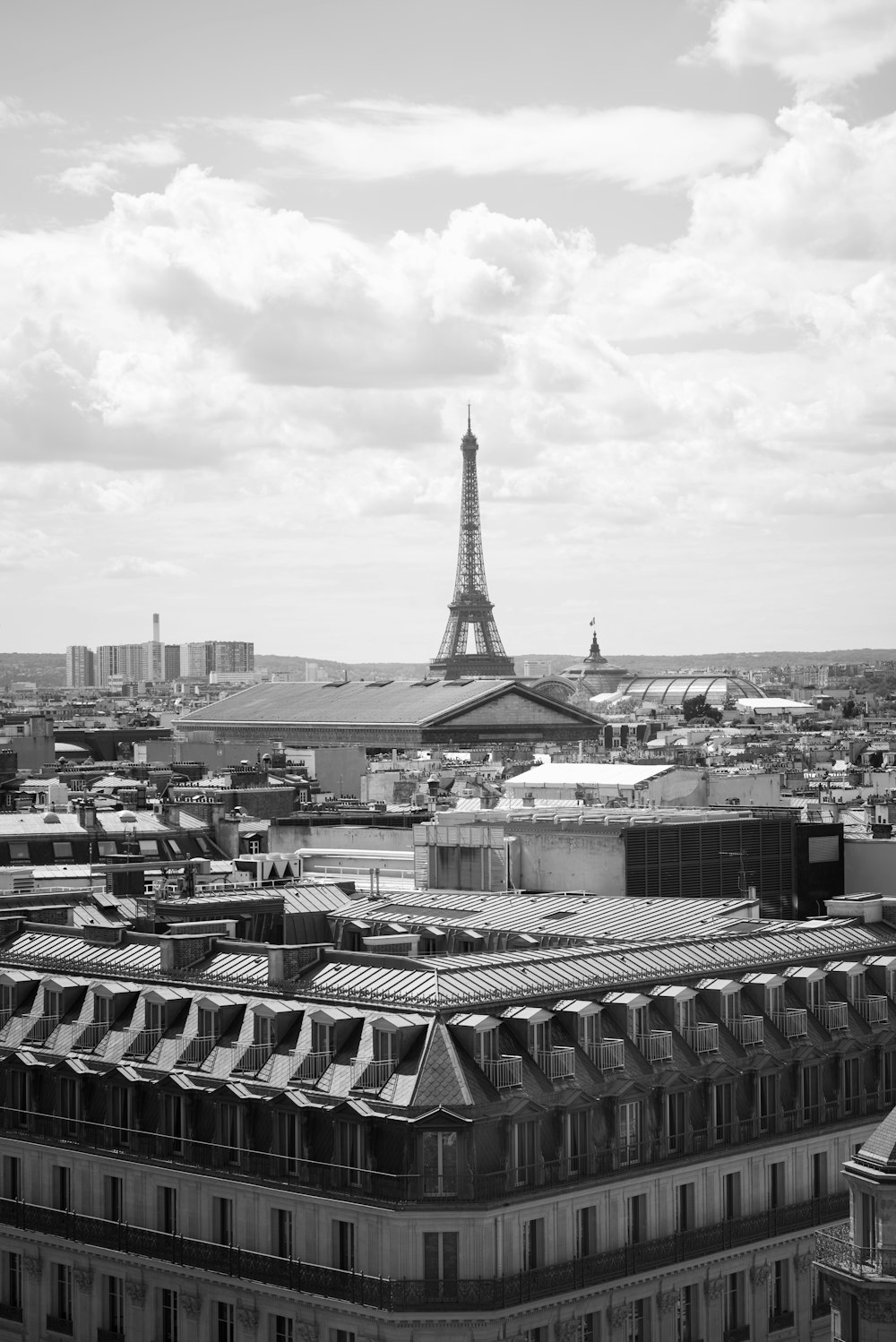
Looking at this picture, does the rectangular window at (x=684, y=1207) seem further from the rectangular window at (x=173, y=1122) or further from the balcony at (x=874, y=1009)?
the rectangular window at (x=173, y=1122)

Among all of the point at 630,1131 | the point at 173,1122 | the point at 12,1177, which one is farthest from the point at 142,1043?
the point at 630,1131

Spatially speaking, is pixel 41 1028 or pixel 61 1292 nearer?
pixel 61 1292

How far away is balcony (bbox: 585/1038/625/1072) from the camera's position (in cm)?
2564

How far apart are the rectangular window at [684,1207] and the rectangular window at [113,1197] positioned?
6226 mm

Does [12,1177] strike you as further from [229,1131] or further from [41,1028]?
[229,1131]

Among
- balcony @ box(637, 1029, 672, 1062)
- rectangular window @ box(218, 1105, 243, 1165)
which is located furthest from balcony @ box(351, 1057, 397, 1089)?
balcony @ box(637, 1029, 672, 1062)

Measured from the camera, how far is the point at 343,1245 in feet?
79.0

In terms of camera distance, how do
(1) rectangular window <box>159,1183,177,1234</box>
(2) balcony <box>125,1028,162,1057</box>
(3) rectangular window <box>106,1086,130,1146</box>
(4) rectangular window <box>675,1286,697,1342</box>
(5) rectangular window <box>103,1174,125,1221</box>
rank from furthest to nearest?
1. (2) balcony <box>125,1028,162,1057</box>
2. (3) rectangular window <box>106,1086,130,1146</box>
3. (5) rectangular window <box>103,1174,125,1221</box>
4. (1) rectangular window <box>159,1183,177,1234</box>
5. (4) rectangular window <box>675,1286,697,1342</box>

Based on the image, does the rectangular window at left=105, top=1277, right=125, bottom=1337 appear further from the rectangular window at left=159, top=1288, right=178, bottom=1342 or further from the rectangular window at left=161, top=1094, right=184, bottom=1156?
the rectangular window at left=161, top=1094, right=184, bottom=1156

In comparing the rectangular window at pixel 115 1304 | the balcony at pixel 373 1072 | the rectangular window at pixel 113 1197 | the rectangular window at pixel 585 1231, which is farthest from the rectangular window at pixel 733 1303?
the rectangular window at pixel 113 1197

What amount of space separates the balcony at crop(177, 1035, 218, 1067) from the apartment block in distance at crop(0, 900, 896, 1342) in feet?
0.12

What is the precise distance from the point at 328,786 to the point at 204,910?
6779cm

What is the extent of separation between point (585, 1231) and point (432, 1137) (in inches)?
92.2

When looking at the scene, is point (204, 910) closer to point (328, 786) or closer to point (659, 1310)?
point (659, 1310)
